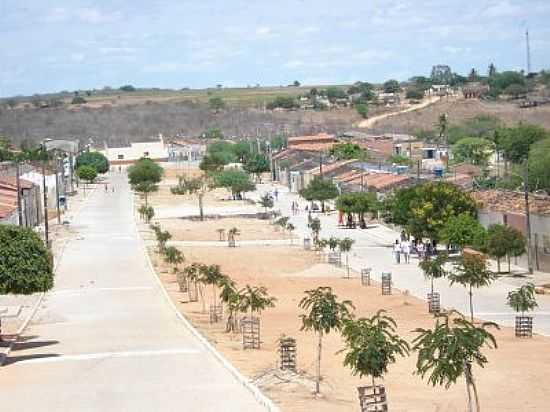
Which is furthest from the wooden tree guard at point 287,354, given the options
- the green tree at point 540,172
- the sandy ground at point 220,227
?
the green tree at point 540,172

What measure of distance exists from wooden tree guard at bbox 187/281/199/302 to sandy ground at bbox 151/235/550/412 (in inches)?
15.1

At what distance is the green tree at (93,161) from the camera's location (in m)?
140

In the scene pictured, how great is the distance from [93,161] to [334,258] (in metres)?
88.2

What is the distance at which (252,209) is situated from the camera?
301ft

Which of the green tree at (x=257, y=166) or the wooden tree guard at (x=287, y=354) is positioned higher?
the green tree at (x=257, y=166)

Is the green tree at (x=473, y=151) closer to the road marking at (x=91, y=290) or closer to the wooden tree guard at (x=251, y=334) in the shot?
the road marking at (x=91, y=290)

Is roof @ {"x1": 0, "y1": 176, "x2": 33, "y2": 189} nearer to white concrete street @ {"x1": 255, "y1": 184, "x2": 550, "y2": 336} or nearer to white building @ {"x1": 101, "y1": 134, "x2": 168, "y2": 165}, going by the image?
white concrete street @ {"x1": 255, "y1": 184, "x2": 550, "y2": 336}

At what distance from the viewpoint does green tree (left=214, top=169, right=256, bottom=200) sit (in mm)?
102750

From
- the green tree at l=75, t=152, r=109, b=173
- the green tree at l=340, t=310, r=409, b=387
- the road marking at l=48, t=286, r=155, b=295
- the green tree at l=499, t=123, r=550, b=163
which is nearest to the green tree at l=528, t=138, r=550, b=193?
the green tree at l=499, t=123, r=550, b=163

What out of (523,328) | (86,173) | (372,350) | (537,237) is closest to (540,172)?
(537,237)

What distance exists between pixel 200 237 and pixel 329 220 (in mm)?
11385

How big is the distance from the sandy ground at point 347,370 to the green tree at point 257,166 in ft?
247

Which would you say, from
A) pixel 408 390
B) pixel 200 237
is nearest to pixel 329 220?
pixel 200 237

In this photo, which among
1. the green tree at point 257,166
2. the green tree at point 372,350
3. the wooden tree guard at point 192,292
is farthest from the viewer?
the green tree at point 257,166
